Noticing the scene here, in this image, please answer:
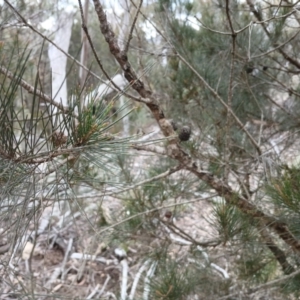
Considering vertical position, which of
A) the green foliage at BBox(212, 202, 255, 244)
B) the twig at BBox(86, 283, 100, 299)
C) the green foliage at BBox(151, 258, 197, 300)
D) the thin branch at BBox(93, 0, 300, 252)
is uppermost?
the thin branch at BBox(93, 0, 300, 252)

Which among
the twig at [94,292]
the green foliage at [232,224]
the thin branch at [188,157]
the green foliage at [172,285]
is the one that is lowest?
the green foliage at [172,285]

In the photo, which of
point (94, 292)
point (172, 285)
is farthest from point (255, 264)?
point (94, 292)

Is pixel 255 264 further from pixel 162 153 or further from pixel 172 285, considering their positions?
pixel 162 153

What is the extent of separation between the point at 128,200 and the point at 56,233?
108 centimetres

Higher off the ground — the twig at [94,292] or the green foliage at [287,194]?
Answer: the green foliage at [287,194]

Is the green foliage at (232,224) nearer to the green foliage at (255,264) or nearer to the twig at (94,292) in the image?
the green foliage at (255,264)

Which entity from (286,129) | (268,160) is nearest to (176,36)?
(286,129)

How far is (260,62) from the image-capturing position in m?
1.29

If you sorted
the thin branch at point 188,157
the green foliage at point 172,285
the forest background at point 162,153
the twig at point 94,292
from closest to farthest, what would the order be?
→ the forest background at point 162,153
the thin branch at point 188,157
the green foliage at point 172,285
the twig at point 94,292

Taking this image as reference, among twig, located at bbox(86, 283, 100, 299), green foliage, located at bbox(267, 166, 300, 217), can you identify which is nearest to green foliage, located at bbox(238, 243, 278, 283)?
green foliage, located at bbox(267, 166, 300, 217)

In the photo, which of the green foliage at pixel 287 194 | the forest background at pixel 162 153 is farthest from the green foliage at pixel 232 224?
the green foliage at pixel 287 194

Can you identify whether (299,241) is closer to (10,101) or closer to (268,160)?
(268,160)

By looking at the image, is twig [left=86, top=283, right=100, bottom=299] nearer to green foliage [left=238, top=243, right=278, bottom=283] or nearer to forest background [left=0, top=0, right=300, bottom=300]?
forest background [left=0, top=0, right=300, bottom=300]

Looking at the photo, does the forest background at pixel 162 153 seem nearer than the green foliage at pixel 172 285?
Yes
